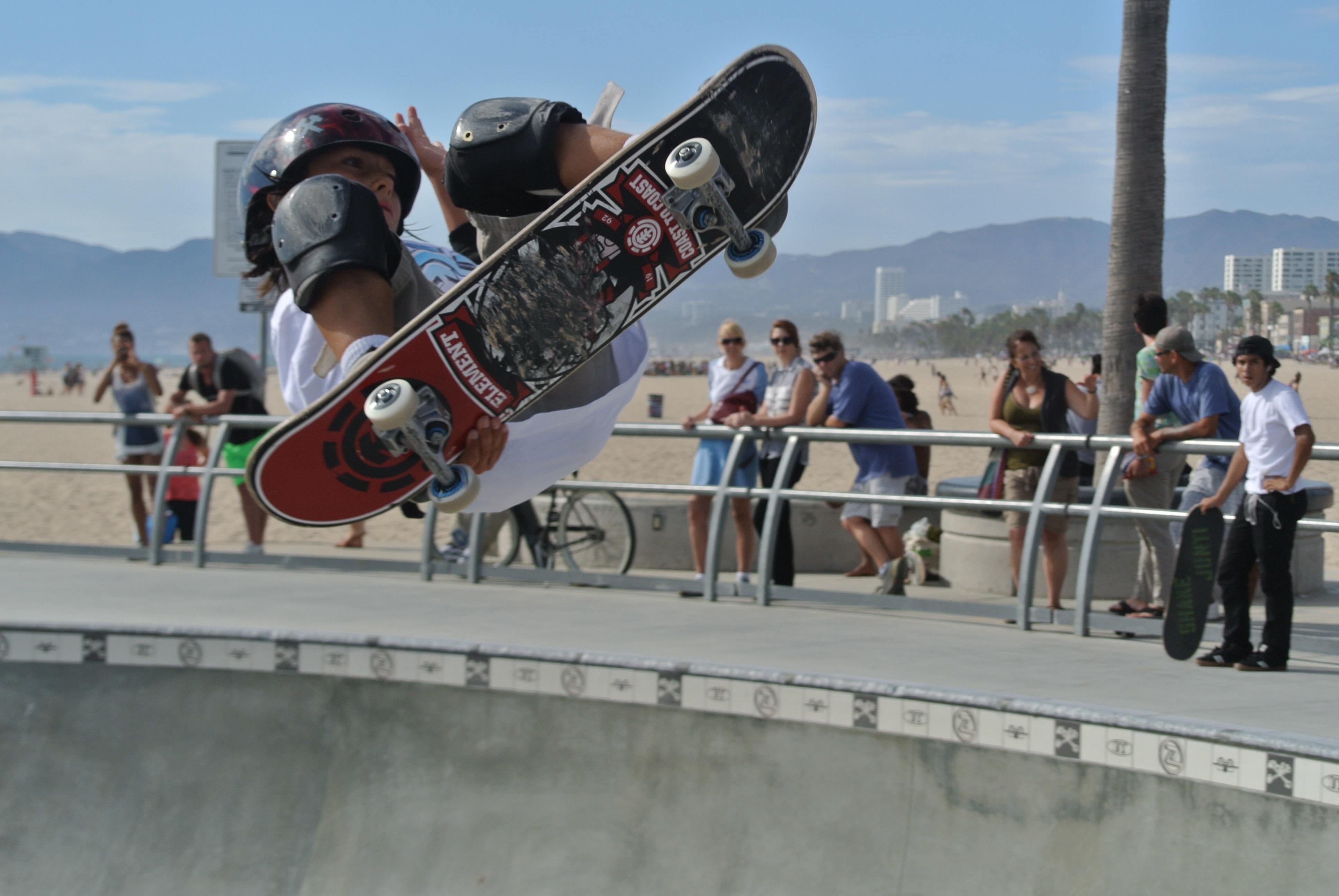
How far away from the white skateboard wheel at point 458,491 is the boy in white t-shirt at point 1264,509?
4318 mm

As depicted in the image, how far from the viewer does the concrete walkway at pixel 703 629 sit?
487 centimetres

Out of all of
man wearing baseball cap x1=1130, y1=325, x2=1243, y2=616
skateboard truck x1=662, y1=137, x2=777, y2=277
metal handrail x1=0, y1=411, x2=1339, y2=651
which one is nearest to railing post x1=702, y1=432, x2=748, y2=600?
metal handrail x1=0, y1=411, x2=1339, y2=651

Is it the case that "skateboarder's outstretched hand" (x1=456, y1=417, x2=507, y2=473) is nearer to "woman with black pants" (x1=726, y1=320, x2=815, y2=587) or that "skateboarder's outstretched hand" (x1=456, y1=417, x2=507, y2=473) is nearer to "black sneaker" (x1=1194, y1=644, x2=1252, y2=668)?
"black sneaker" (x1=1194, y1=644, x2=1252, y2=668)

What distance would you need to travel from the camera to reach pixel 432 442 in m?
1.99

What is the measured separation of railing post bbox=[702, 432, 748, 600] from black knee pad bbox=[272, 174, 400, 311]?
5201 millimetres

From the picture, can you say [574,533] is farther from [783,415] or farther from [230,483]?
[230,483]

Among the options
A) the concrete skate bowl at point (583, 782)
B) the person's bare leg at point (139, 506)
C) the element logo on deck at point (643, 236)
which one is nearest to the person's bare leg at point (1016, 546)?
the concrete skate bowl at point (583, 782)

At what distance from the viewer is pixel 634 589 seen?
7562 mm

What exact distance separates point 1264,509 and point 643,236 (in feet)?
13.8

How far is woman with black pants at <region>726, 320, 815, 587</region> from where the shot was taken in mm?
7340

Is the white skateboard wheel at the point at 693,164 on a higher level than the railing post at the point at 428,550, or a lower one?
higher

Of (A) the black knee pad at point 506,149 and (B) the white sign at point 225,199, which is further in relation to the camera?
(B) the white sign at point 225,199

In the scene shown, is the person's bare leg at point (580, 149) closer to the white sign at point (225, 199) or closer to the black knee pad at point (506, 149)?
the black knee pad at point (506, 149)

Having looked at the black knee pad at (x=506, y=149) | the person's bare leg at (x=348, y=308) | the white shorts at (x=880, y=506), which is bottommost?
the white shorts at (x=880, y=506)
